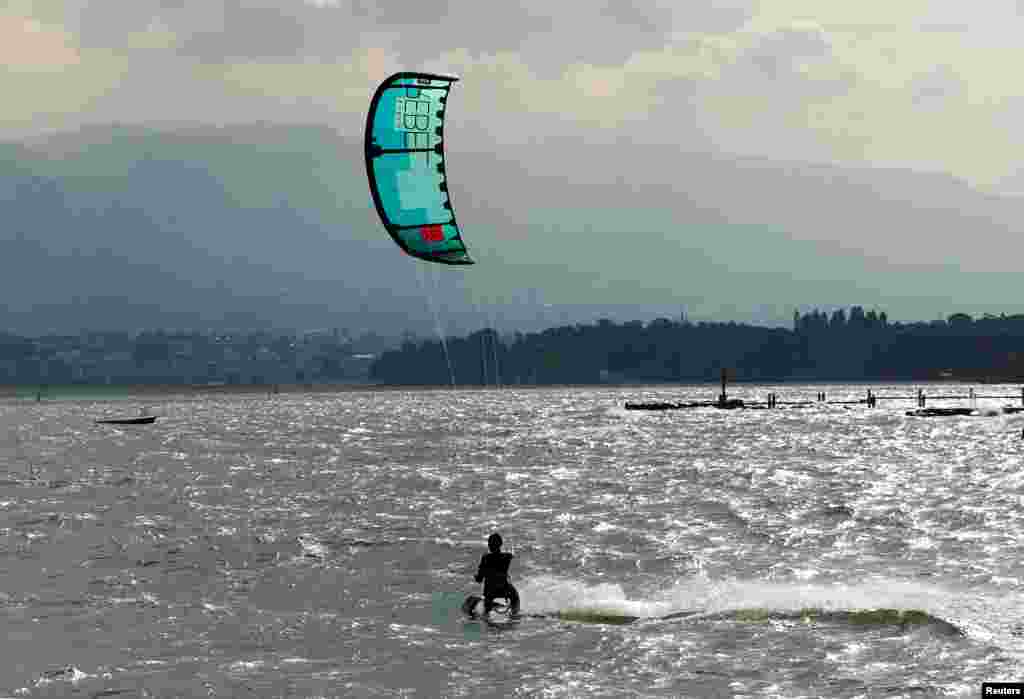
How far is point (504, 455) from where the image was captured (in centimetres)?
9775

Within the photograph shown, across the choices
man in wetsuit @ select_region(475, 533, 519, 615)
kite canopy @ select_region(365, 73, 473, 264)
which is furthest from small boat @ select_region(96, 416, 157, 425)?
kite canopy @ select_region(365, 73, 473, 264)

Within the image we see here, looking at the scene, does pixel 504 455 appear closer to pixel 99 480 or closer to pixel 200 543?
pixel 99 480

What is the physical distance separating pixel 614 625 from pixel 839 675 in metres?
5.80

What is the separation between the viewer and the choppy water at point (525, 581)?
23.1 meters

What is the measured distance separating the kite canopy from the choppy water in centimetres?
726

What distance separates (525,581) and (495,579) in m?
6.57

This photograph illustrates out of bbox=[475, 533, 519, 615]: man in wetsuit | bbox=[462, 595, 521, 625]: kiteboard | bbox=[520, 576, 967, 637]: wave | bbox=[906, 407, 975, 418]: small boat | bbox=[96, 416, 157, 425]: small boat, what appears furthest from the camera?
bbox=[96, 416, 157, 425]: small boat

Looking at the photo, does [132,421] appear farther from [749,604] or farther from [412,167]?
[412,167]

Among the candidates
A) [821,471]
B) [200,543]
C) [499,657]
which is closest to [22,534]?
[200,543]

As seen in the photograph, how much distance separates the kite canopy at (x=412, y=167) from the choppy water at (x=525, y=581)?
23.8 feet

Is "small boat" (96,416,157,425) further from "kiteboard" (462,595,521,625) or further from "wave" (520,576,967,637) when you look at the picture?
"kiteboard" (462,595,521,625)

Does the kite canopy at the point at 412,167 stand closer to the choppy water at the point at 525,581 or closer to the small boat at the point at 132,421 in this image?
the choppy water at the point at 525,581

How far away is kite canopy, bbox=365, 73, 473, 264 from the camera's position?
24.8 m

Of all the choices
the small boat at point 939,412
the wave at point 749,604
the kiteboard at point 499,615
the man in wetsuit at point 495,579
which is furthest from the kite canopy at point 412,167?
the small boat at point 939,412
